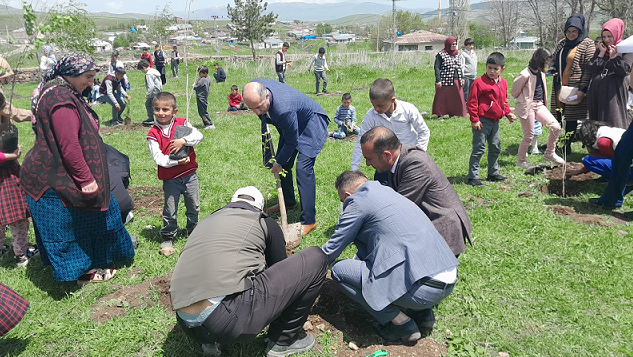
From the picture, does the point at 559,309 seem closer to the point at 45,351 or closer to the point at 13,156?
the point at 45,351

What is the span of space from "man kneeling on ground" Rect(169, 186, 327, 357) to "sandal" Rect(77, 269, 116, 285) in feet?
5.89

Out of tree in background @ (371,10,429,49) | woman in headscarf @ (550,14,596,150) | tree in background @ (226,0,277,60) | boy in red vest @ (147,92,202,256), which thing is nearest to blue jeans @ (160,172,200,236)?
boy in red vest @ (147,92,202,256)

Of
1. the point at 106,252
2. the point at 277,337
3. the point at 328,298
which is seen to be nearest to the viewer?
the point at 277,337

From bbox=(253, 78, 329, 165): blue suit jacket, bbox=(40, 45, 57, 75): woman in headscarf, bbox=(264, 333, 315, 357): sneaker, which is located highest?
bbox=(40, 45, 57, 75): woman in headscarf

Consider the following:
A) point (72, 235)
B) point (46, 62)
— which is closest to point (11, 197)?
point (72, 235)

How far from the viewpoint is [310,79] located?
21.4 metres

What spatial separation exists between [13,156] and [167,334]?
263cm

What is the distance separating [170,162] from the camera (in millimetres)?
4590

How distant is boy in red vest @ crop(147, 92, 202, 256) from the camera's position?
460 cm

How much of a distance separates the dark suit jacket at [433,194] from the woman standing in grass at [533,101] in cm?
413

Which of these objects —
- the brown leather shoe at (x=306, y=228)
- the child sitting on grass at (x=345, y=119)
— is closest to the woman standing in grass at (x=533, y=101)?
the child sitting on grass at (x=345, y=119)

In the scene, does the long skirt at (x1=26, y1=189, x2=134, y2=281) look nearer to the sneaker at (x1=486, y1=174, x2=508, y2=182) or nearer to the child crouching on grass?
the child crouching on grass

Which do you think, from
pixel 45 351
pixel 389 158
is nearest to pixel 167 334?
pixel 45 351

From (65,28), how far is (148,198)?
4.28m
